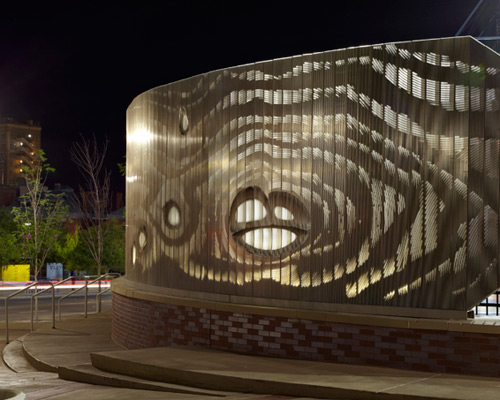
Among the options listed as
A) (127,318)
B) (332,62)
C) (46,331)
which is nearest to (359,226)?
(332,62)

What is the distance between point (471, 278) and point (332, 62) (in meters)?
3.15

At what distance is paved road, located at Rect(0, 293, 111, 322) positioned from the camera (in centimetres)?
2152

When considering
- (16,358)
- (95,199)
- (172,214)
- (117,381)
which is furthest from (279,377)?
(95,199)

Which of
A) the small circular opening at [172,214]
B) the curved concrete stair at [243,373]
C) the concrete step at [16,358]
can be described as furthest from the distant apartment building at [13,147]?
the curved concrete stair at [243,373]

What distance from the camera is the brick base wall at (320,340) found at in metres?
8.00

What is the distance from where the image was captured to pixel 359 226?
903 centimetres

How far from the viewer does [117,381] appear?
8.75 meters

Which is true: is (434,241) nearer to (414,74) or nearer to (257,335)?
(414,74)

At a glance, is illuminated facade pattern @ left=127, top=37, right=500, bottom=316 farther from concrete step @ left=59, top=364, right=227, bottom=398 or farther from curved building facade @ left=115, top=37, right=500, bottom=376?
concrete step @ left=59, top=364, right=227, bottom=398

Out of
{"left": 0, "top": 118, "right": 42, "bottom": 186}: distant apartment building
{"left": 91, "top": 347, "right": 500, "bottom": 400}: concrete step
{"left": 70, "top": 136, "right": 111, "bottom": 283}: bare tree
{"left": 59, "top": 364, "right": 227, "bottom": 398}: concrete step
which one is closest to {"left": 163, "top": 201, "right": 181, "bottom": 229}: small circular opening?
{"left": 91, "top": 347, "right": 500, "bottom": 400}: concrete step

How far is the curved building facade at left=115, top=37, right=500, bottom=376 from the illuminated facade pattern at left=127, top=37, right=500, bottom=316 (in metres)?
0.02

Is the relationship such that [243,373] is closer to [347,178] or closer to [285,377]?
[285,377]

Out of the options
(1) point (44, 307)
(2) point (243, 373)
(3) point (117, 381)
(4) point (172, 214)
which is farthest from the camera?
(1) point (44, 307)

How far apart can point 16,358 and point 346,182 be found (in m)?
7.05
